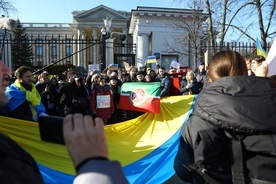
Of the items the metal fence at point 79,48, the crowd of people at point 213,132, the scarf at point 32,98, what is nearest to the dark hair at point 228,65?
the crowd of people at point 213,132

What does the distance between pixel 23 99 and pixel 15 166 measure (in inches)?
177

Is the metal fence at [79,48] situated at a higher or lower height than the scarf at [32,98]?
higher

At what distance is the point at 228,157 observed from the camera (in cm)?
181

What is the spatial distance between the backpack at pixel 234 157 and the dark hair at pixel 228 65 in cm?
44

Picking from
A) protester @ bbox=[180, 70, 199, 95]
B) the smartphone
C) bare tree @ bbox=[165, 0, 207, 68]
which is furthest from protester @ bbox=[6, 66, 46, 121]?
bare tree @ bbox=[165, 0, 207, 68]

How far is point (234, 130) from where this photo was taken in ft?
5.76

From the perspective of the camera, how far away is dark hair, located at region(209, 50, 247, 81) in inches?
80.1

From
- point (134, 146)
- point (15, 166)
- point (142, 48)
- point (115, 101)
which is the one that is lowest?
point (134, 146)

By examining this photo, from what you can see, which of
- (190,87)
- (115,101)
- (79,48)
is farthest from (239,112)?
(79,48)

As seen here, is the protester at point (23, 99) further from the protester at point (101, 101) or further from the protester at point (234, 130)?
the protester at point (234, 130)

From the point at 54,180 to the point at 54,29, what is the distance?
64.7 m

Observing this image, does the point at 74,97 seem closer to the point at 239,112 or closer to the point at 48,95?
the point at 48,95

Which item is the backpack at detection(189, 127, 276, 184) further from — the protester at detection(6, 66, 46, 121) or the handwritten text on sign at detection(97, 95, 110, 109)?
the handwritten text on sign at detection(97, 95, 110, 109)

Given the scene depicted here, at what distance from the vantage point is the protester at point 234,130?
173 centimetres
